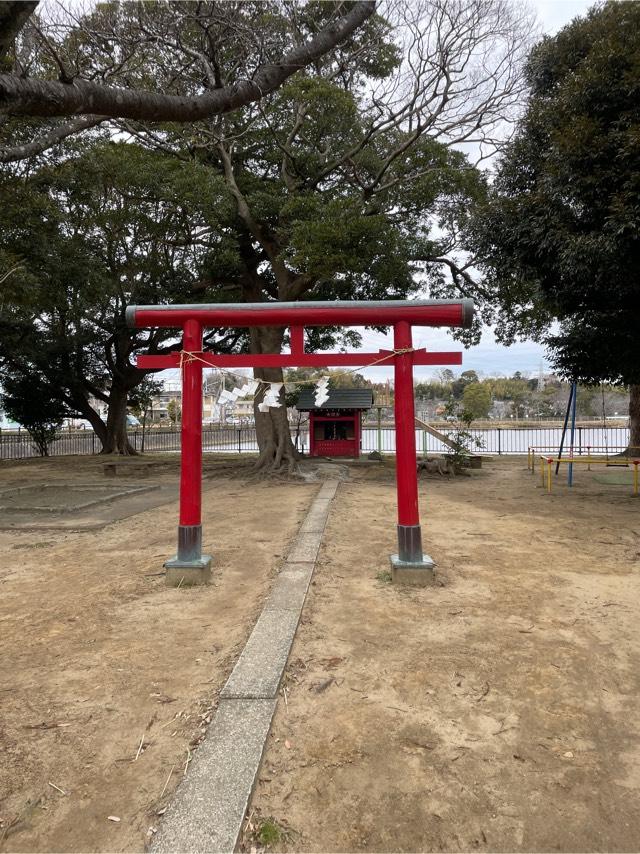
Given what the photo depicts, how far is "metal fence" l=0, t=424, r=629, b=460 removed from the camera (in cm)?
2456

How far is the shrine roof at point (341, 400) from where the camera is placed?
20494 mm

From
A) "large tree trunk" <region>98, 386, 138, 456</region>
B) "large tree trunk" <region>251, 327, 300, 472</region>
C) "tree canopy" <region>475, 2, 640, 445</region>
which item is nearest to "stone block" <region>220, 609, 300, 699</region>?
"tree canopy" <region>475, 2, 640, 445</region>

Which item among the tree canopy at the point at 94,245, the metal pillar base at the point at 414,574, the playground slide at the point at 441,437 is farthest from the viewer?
the playground slide at the point at 441,437

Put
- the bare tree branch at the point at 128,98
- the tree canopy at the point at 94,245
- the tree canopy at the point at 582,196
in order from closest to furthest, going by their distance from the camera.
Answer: the bare tree branch at the point at 128,98 → the tree canopy at the point at 582,196 → the tree canopy at the point at 94,245

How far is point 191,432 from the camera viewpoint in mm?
5375

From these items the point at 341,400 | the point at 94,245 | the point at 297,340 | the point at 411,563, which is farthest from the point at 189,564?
the point at 341,400

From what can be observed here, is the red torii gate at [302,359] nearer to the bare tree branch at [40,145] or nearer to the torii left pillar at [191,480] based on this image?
the torii left pillar at [191,480]

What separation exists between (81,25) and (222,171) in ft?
29.5

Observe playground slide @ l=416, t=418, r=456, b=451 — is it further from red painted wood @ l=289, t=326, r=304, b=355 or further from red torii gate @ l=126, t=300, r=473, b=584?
red painted wood @ l=289, t=326, r=304, b=355

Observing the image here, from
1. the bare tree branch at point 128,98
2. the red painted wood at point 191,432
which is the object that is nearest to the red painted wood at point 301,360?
the red painted wood at point 191,432

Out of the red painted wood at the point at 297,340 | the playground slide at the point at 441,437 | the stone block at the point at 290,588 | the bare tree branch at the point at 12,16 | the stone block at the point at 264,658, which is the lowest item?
the stone block at the point at 264,658

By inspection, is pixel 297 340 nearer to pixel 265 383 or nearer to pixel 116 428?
pixel 265 383

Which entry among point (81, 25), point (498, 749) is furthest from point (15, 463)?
point (498, 749)

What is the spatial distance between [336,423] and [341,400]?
3.33 ft
